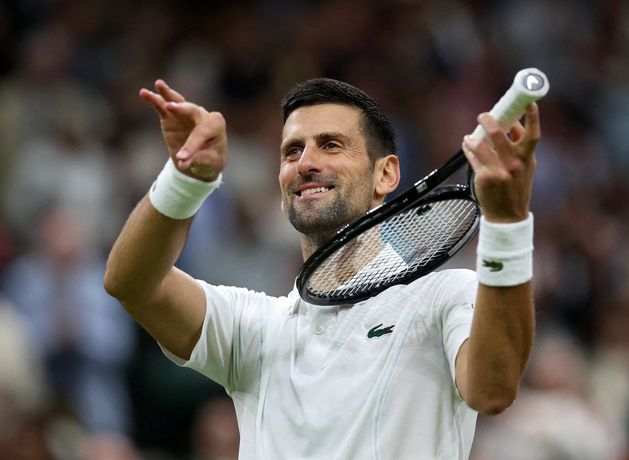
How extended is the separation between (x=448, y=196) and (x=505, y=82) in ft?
25.4

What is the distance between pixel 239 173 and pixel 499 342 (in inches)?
263

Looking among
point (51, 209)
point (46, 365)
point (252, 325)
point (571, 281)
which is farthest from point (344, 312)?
point (571, 281)

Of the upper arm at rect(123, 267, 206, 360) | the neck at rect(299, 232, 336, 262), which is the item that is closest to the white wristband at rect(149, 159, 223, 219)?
the upper arm at rect(123, 267, 206, 360)

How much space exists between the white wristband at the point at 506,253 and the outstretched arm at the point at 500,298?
1cm

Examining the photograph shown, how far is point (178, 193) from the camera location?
11.9 ft

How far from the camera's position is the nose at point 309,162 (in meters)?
4.16

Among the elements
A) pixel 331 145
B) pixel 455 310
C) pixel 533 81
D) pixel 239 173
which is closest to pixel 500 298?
pixel 455 310

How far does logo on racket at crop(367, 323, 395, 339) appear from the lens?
3.87 meters

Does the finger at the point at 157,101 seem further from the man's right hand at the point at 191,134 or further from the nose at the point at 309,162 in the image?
the nose at the point at 309,162

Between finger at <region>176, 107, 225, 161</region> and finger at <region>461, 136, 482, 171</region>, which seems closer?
finger at <region>461, 136, 482, 171</region>

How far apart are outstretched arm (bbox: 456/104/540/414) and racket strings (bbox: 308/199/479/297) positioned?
0.59m

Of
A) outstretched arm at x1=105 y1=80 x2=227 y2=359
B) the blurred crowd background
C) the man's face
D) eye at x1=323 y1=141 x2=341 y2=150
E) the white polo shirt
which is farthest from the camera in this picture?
the blurred crowd background

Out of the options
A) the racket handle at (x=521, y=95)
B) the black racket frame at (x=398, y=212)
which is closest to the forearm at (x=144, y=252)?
the black racket frame at (x=398, y=212)

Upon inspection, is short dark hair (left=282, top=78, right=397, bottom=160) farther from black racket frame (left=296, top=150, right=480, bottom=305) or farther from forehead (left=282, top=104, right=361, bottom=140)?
black racket frame (left=296, top=150, right=480, bottom=305)
